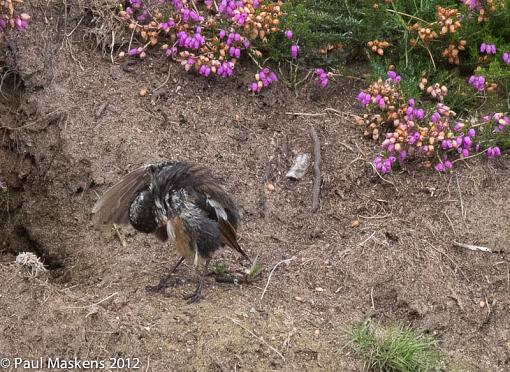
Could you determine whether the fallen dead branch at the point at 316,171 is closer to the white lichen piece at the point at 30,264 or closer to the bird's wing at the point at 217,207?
the bird's wing at the point at 217,207

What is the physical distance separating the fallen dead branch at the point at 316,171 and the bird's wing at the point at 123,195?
56.3 inches

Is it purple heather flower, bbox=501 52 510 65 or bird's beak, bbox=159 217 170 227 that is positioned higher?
purple heather flower, bbox=501 52 510 65

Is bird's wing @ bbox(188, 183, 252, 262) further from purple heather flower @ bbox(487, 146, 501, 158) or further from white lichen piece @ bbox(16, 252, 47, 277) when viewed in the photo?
purple heather flower @ bbox(487, 146, 501, 158)

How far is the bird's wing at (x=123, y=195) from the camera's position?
569 cm

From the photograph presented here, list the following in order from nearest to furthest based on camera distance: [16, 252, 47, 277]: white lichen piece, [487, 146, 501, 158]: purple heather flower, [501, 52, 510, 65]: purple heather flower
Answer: [16, 252, 47, 277]: white lichen piece
[487, 146, 501, 158]: purple heather flower
[501, 52, 510, 65]: purple heather flower

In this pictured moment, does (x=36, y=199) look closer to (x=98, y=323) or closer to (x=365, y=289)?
(x=98, y=323)

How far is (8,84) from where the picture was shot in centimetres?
705

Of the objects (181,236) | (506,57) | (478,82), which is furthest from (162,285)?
(506,57)

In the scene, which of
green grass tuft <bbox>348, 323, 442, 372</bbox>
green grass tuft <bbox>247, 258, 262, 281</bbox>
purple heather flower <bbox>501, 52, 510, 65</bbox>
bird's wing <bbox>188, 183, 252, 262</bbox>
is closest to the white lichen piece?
bird's wing <bbox>188, 183, 252, 262</bbox>

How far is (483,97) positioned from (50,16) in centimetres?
364

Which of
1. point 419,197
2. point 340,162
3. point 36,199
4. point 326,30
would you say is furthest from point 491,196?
point 36,199

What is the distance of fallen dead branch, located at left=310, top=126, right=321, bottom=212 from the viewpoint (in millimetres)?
6469

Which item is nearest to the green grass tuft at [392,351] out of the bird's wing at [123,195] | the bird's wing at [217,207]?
the bird's wing at [217,207]

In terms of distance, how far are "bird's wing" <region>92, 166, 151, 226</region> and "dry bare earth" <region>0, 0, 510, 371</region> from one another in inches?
16.2
